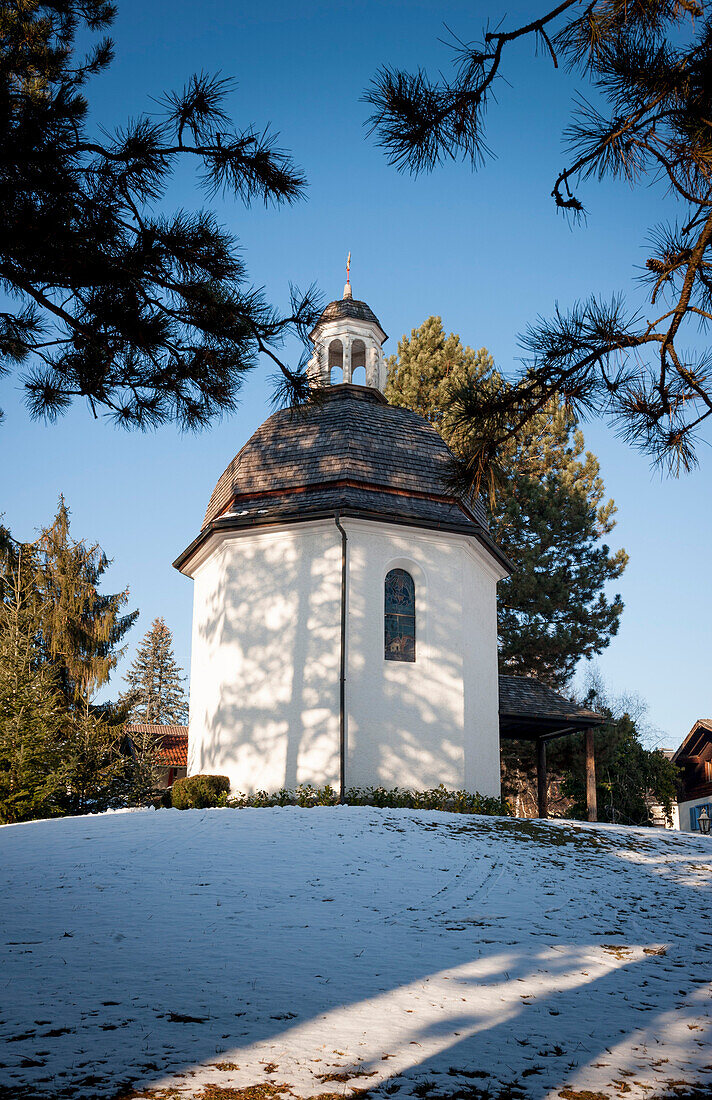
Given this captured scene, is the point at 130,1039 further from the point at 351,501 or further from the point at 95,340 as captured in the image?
the point at 351,501

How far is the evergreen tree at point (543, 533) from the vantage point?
26.5 metres

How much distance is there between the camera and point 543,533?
88.9 ft

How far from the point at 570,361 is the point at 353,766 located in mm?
10176

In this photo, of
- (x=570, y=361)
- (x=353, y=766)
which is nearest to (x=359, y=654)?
(x=353, y=766)

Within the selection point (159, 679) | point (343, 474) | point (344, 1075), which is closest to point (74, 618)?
point (343, 474)

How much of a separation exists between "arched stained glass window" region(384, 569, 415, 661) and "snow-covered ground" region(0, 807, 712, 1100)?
4.24m

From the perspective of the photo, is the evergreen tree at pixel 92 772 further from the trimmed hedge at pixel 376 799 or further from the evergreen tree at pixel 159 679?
the evergreen tree at pixel 159 679

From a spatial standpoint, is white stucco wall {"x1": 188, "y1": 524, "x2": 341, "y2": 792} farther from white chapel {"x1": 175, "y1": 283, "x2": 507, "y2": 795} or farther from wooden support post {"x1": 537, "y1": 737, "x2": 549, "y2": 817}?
wooden support post {"x1": 537, "y1": 737, "x2": 549, "y2": 817}

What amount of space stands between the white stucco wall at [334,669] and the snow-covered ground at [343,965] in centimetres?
297

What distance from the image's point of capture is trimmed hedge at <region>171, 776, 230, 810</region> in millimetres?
14008

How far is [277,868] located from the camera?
29.6ft

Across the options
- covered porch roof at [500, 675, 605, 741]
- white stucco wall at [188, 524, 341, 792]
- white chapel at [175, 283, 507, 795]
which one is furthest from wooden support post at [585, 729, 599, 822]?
white stucco wall at [188, 524, 341, 792]

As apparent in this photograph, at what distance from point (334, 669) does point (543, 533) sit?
572 inches

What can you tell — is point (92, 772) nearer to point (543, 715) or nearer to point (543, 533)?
point (543, 715)
